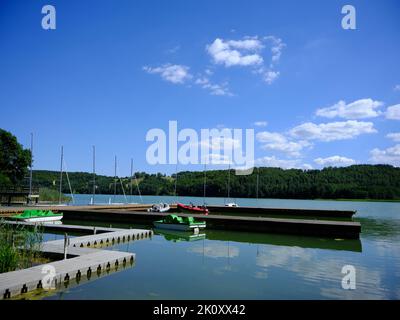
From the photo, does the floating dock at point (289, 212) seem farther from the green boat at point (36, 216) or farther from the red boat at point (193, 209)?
the green boat at point (36, 216)

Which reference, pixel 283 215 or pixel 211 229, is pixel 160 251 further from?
pixel 283 215

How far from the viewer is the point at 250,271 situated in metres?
12.3

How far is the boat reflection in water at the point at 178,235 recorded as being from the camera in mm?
20531

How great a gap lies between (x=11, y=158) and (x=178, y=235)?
37447 mm

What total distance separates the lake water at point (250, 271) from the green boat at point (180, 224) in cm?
303

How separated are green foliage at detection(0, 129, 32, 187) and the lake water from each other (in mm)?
37425

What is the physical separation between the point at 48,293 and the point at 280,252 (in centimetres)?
1034

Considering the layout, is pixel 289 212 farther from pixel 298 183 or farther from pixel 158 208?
pixel 298 183

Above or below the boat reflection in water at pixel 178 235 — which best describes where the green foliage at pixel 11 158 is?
above

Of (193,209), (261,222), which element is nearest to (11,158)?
(193,209)

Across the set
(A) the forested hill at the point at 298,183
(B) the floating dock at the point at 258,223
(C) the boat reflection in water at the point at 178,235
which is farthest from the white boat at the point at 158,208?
(A) the forested hill at the point at 298,183

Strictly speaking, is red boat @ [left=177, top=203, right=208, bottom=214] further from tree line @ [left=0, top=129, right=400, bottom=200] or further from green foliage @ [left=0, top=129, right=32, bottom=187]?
tree line @ [left=0, top=129, right=400, bottom=200]

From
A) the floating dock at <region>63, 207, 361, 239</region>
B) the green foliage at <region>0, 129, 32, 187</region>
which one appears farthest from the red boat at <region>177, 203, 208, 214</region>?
the green foliage at <region>0, 129, 32, 187</region>
